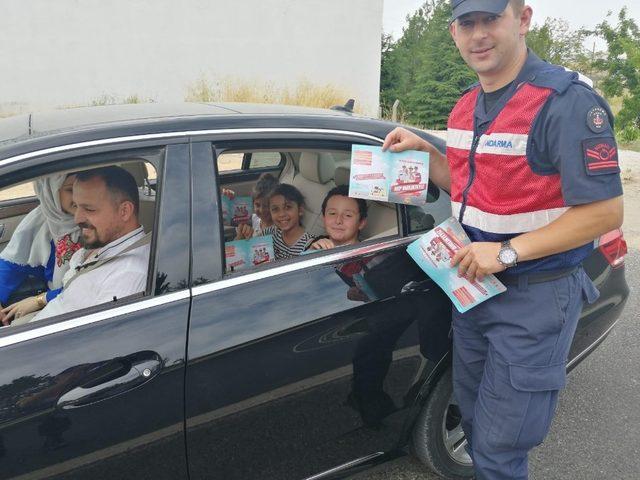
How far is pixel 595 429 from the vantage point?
2.71m

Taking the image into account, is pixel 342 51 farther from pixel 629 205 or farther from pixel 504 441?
pixel 504 441

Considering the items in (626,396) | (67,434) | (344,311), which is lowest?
(626,396)

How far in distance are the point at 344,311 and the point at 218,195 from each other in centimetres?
58

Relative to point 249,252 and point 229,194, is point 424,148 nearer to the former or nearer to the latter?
point 249,252

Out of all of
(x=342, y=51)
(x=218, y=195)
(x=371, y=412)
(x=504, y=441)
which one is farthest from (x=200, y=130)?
(x=342, y=51)

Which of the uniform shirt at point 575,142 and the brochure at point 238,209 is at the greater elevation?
the uniform shirt at point 575,142

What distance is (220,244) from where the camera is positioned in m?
1.67

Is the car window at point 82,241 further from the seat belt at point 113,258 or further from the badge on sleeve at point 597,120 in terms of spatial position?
the badge on sleeve at point 597,120

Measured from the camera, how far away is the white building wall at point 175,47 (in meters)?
14.6

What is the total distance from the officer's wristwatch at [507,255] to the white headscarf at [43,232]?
1.65 metres

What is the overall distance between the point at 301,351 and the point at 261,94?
50.0 feet

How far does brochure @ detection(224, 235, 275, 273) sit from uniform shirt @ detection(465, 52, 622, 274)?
1057 millimetres

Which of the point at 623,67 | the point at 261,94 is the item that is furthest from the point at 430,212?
the point at 623,67

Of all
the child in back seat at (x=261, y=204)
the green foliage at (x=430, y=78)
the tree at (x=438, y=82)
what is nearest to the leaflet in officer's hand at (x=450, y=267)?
the child in back seat at (x=261, y=204)
